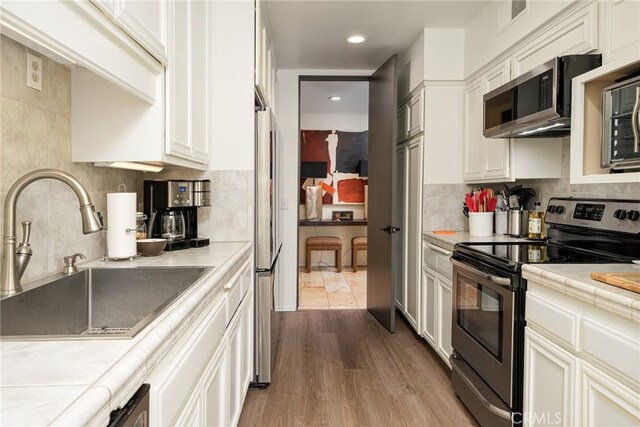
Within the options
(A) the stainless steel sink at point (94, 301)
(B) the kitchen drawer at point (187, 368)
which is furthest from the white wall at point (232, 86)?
(B) the kitchen drawer at point (187, 368)

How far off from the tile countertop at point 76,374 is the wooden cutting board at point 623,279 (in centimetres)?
123

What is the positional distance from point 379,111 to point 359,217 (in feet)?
10.1

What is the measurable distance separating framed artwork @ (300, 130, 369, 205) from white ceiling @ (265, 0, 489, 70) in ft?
9.08

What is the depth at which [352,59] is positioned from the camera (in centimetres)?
378

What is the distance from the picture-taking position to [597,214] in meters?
1.86

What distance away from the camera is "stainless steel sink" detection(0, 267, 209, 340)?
1.09 metres

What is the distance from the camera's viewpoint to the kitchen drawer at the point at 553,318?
132 centimetres

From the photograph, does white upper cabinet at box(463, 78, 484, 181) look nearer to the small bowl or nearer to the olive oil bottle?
the olive oil bottle

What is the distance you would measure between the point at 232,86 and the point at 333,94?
319cm

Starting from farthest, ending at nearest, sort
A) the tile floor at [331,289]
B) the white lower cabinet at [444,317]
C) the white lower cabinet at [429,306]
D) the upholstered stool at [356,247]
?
the upholstered stool at [356,247] → the tile floor at [331,289] → the white lower cabinet at [429,306] → the white lower cabinet at [444,317]

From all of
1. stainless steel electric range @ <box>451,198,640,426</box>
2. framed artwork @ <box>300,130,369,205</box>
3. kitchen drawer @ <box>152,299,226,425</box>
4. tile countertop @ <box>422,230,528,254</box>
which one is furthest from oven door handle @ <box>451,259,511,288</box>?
framed artwork @ <box>300,130,369,205</box>

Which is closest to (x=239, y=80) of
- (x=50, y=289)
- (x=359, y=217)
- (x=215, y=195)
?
(x=215, y=195)

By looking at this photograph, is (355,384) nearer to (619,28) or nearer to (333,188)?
(619,28)

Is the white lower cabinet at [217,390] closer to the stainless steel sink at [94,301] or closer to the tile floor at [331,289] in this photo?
the stainless steel sink at [94,301]
